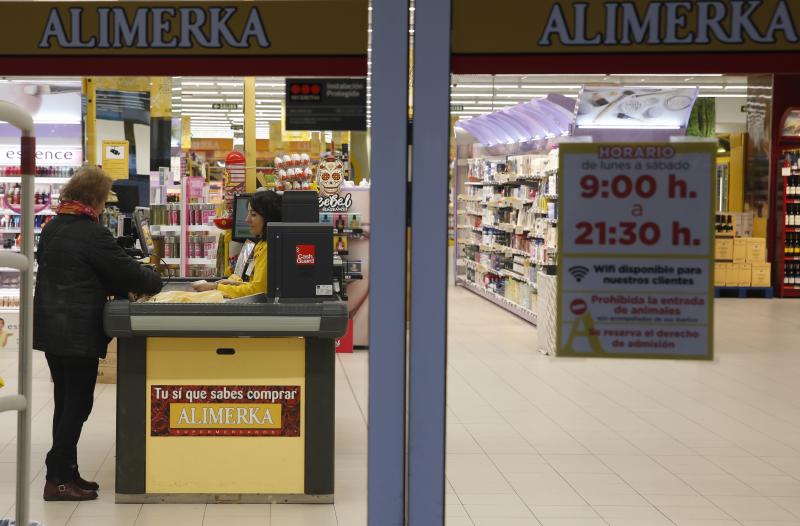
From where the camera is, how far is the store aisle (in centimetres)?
499

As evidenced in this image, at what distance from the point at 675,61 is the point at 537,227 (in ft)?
30.0

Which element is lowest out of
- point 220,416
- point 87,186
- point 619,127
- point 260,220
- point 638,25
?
point 220,416

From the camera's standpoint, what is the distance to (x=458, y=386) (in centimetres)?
820

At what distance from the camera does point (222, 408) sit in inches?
192

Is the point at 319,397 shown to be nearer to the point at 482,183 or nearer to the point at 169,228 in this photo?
the point at 169,228

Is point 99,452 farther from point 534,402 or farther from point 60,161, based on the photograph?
point 60,161

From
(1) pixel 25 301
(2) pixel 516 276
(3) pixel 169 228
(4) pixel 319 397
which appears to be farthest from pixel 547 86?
(1) pixel 25 301

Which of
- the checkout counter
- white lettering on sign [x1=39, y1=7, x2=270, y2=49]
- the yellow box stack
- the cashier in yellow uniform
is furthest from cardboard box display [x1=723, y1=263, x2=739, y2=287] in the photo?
white lettering on sign [x1=39, y1=7, x2=270, y2=49]

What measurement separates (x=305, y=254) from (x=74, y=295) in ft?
3.61

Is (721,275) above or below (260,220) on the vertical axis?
below

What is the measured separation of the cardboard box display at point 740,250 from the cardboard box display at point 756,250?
51 mm

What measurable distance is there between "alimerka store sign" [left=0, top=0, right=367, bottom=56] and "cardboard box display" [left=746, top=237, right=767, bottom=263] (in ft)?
45.1

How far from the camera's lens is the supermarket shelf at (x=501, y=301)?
40.5ft

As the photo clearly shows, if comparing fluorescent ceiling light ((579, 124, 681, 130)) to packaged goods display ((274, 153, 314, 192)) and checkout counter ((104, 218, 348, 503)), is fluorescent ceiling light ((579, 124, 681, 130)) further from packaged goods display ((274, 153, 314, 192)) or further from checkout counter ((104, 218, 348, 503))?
checkout counter ((104, 218, 348, 503))
